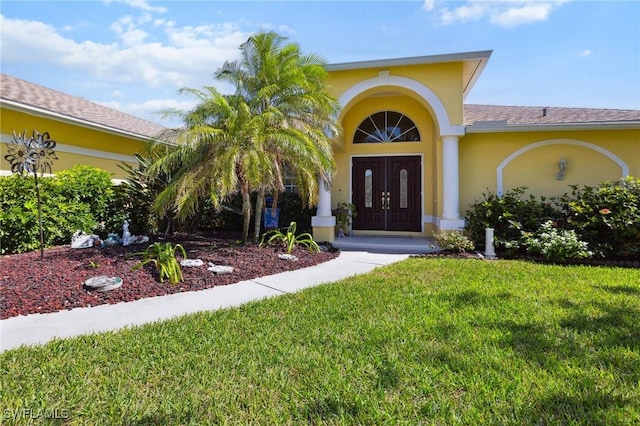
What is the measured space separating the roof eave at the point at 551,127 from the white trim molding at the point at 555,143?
0.52 meters

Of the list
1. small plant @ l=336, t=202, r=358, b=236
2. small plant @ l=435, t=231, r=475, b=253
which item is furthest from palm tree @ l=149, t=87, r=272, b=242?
small plant @ l=435, t=231, r=475, b=253

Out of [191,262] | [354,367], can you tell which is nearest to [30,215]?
[191,262]

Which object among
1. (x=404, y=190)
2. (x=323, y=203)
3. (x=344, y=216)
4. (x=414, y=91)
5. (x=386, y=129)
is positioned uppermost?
(x=414, y=91)

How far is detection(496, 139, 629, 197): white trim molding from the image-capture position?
9.91 m

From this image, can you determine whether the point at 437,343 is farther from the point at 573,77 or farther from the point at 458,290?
the point at 573,77

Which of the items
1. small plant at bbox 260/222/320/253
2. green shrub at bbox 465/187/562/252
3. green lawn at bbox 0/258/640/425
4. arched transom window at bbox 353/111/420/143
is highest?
arched transom window at bbox 353/111/420/143

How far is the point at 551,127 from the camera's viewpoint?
9555mm

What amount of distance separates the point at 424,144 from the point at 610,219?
557 cm

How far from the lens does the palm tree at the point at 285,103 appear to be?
7520mm

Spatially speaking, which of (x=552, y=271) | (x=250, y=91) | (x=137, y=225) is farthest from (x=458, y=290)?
(x=137, y=225)

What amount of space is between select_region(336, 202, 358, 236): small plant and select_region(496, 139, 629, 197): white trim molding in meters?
4.67

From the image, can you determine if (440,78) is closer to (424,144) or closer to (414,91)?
(414,91)

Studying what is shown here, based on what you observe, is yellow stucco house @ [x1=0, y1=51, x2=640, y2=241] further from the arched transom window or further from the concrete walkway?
the concrete walkway

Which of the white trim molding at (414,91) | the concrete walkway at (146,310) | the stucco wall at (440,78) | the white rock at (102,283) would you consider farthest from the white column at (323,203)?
the white rock at (102,283)
